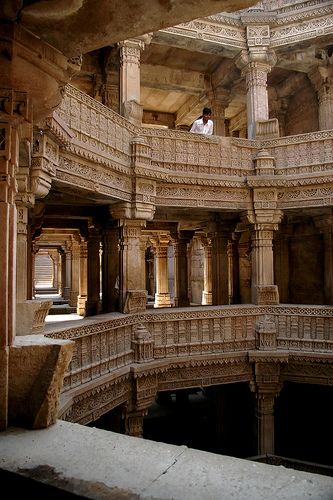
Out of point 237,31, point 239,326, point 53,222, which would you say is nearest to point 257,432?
point 239,326

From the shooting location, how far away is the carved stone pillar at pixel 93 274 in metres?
10.6

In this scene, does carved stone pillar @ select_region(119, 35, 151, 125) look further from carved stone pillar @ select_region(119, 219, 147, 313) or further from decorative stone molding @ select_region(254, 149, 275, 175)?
decorative stone molding @ select_region(254, 149, 275, 175)

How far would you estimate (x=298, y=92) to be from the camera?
13102 mm

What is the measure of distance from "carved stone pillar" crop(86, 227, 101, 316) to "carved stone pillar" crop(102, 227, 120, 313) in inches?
47.6

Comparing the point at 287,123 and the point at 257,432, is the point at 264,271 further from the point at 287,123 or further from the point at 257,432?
the point at 287,123

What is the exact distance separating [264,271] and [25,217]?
582cm

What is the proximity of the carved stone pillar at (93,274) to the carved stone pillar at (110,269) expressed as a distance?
1209mm

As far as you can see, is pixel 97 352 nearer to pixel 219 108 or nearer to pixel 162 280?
pixel 219 108

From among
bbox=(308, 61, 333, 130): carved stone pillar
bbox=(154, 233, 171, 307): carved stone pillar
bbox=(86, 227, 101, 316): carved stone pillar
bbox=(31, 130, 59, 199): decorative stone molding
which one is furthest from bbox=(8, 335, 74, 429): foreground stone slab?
bbox=(154, 233, 171, 307): carved stone pillar

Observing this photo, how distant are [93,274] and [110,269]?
1.53 m

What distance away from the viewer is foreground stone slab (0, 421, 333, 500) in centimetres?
182

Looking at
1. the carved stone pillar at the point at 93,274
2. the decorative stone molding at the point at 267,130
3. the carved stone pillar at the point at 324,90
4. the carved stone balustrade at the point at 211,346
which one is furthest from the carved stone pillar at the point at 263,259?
the carved stone pillar at the point at 93,274

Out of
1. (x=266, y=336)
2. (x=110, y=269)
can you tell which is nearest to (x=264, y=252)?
(x=266, y=336)

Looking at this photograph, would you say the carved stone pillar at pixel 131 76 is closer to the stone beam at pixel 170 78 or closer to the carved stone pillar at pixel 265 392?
the stone beam at pixel 170 78
